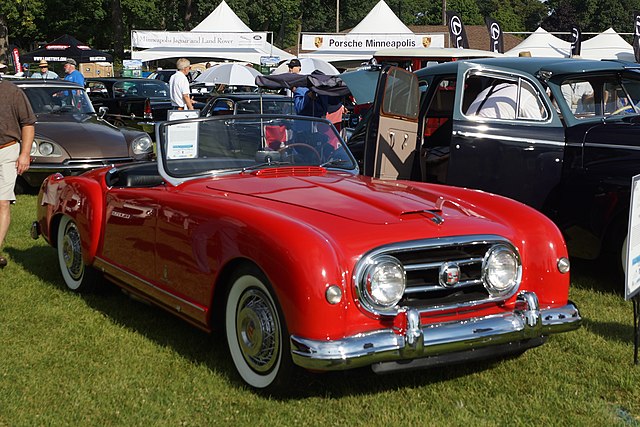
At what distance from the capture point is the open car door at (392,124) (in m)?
7.09

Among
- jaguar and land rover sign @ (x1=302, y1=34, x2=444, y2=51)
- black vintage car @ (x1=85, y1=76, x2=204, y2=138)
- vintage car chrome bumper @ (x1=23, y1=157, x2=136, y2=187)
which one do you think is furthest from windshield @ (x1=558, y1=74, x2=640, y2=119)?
jaguar and land rover sign @ (x1=302, y1=34, x2=444, y2=51)

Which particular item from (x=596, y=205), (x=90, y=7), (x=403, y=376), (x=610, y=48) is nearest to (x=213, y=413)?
(x=403, y=376)

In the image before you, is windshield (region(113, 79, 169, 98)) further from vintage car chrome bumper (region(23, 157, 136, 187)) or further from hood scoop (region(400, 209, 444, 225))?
hood scoop (region(400, 209, 444, 225))

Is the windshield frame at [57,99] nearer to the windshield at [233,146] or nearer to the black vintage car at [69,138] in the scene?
the black vintage car at [69,138]

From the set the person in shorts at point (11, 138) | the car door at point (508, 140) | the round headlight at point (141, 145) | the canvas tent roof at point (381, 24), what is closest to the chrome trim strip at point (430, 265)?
the car door at point (508, 140)

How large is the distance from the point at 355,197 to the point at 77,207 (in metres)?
2.43

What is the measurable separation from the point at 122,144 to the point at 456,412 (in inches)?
336

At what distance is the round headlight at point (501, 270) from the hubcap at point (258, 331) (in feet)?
3.53

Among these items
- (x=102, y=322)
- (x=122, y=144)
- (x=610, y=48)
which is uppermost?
(x=610, y=48)

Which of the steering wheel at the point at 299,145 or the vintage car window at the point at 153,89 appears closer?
the steering wheel at the point at 299,145

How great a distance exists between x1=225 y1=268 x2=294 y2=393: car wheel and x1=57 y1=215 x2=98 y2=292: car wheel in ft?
6.90

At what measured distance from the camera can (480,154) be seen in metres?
6.70

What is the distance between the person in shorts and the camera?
6715mm

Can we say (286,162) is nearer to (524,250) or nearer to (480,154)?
(524,250)
